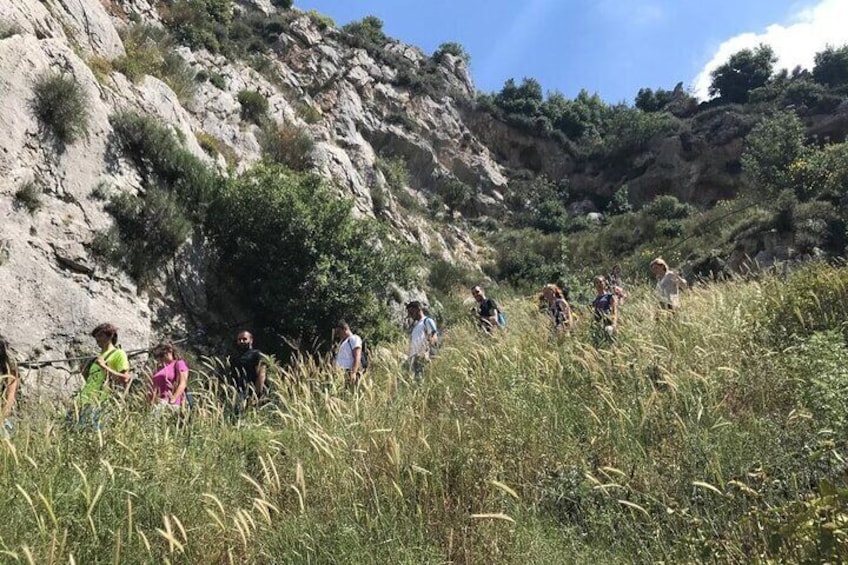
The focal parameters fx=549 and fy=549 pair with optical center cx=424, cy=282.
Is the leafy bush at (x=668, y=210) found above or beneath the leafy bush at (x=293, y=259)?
above

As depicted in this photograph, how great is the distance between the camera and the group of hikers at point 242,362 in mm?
3867

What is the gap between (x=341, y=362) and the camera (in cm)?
656

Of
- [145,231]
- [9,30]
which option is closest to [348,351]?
[145,231]

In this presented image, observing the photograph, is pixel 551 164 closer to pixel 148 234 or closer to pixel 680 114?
pixel 680 114

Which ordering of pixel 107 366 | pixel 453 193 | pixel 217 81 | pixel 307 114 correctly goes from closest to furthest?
pixel 107 366 < pixel 217 81 < pixel 307 114 < pixel 453 193

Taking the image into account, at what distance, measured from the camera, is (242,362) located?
241 inches

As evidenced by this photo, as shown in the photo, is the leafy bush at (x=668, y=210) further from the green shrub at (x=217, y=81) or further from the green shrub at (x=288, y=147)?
the green shrub at (x=217, y=81)

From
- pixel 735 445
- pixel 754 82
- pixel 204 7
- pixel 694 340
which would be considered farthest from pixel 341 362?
pixel 754 82

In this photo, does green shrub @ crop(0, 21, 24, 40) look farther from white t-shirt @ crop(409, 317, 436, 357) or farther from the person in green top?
white t-shirt @ crop(409, 317, 436, 357)

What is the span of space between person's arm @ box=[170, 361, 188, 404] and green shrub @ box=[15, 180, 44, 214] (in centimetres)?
521

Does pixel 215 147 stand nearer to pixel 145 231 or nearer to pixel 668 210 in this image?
pixel 145 231

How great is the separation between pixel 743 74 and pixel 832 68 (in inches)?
272

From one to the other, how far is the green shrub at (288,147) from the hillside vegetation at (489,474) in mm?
15648

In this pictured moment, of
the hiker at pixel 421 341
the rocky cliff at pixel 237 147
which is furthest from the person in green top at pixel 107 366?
the hiker at pixel 421 341
